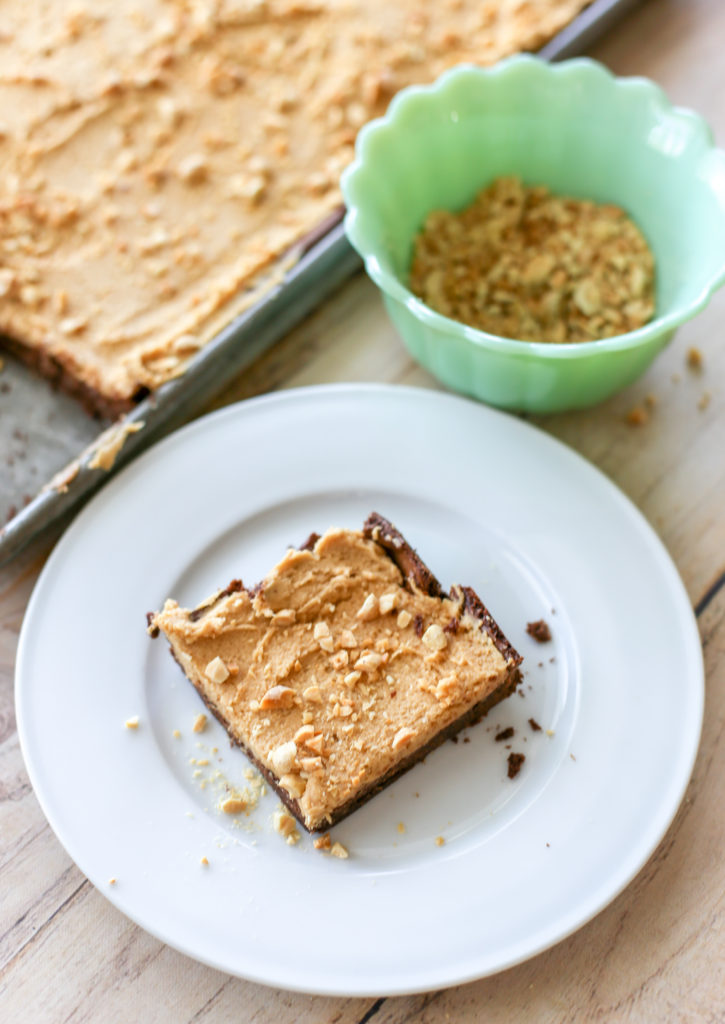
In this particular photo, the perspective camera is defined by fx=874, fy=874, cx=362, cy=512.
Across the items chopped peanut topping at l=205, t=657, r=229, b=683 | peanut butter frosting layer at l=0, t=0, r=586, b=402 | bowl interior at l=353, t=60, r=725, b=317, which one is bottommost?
chopped peanut topping at l=205, t=657, r=229, b=683

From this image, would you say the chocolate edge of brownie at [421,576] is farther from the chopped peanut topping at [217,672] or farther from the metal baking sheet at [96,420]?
the metal baking sheet at [96,420]

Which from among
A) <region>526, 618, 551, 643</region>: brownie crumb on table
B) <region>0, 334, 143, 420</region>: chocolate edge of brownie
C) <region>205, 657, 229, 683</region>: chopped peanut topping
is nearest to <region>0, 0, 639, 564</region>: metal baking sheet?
<region>0, 334, 143, 420</region>: chocolate edge of brownie

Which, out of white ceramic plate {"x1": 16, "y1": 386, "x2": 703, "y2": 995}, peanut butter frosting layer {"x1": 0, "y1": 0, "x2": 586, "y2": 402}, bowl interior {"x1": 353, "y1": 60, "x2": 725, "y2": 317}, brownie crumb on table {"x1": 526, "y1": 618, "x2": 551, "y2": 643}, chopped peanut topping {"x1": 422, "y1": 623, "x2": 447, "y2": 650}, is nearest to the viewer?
white ceramic plate {"x1": 16, "y1": 386, "x2": 703, "y2": 995}

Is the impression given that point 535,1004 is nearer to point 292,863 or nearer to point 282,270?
point 292,863

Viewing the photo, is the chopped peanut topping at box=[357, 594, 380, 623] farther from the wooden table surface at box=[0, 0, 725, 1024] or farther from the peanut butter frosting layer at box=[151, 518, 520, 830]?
the wooden table surface at box=[0, 0, 725, 1024]

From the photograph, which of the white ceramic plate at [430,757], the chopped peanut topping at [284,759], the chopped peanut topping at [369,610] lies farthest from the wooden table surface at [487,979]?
the chopped peanut topping at [369,610]

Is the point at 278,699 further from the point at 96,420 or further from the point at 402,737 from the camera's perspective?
the point at 96,420
